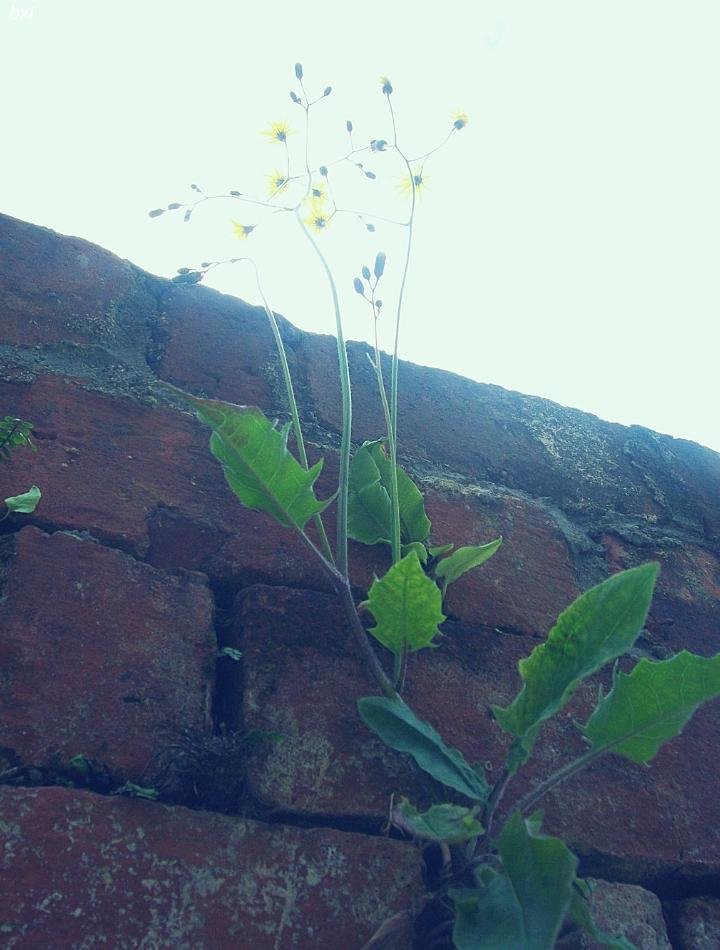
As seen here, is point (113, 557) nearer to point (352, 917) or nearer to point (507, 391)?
point (352, 917)

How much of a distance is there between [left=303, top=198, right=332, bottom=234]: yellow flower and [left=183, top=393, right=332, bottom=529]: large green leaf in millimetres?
597

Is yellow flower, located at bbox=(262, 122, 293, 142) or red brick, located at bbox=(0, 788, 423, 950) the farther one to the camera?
yellow flower, located at bbox=(262, 122, 293, 142)

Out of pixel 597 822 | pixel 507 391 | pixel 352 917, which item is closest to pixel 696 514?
pixel 507 391

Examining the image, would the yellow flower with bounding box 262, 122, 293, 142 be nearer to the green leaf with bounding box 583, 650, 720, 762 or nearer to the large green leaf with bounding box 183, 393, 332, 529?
the large green leaf with bounding box 183, 393, 332, 529

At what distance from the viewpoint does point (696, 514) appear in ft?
6.78

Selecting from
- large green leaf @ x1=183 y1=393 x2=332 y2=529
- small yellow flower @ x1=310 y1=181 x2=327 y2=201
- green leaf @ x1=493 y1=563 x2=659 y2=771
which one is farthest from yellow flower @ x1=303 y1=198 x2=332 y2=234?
green leaf @ x1=493 y1=563 x2=659 y2=771

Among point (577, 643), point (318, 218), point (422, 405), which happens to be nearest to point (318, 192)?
point (318, 218)

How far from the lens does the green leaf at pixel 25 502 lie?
4.30 ft

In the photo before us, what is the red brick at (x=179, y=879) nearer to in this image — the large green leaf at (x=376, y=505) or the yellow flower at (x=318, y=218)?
the large green leaf at (x=376, y=505)

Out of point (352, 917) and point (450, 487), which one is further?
point (450, 487)

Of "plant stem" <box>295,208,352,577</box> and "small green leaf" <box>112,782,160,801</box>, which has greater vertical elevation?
"plant stem" <box>295,208,352,577</box>

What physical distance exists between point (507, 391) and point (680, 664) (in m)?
1.15

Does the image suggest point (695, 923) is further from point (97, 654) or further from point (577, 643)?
point (97, 654)

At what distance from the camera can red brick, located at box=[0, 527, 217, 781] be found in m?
1.13
